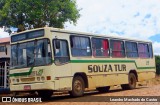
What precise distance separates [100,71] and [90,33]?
2135 mm

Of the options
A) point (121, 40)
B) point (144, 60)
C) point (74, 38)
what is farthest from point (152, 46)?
point (74, 38)

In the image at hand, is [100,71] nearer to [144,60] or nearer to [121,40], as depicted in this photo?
[121,40]

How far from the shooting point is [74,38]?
16719 millimetres

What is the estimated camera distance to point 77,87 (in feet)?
54.2

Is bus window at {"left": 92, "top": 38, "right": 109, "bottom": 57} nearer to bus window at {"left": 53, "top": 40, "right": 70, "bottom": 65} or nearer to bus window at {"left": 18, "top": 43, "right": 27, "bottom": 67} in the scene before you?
bus window at {"left": 53, "top": 40, "right": 70, "bottom": 65}

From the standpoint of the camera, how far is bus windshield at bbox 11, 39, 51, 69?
15.0 m

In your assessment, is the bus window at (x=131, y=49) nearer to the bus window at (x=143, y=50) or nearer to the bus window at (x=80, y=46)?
the bus window at (x=143, y=50)

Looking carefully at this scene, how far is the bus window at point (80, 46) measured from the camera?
16561 mm

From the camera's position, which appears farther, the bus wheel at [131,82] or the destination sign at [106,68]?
the bus wheel at [131,82]

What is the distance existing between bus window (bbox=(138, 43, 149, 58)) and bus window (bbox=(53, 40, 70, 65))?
7.91 m

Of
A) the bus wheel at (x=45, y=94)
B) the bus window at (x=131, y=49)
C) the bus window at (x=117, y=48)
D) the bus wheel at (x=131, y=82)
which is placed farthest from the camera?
the bus wheel at (x=131, y=82)

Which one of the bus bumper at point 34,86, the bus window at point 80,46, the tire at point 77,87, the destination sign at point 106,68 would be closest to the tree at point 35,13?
the destination sign at point 106,68

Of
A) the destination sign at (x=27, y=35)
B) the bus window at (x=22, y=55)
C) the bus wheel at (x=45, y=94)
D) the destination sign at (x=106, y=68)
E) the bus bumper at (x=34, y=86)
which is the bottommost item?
the bus wheel at (x=45, y=94)

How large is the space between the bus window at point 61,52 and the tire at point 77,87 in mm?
1204
